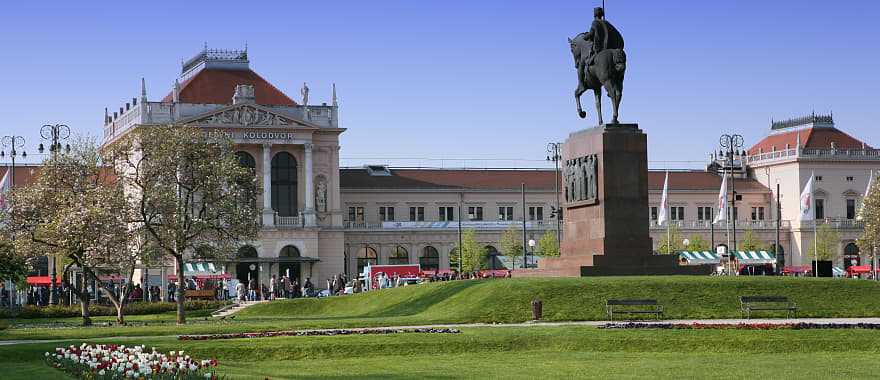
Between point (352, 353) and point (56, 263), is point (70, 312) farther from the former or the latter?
point (352, 353)

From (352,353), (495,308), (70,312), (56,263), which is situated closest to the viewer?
(352,353)

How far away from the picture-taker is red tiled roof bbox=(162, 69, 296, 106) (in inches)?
4624

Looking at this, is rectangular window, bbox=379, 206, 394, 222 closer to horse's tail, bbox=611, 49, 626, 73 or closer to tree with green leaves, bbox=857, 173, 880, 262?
tree with green leaves, bbox=857, 173, 880, 262

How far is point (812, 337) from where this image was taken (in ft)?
116

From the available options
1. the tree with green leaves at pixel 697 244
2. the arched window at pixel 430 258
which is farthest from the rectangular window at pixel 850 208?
the arched window at pixel 430 258

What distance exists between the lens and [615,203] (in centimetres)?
4806

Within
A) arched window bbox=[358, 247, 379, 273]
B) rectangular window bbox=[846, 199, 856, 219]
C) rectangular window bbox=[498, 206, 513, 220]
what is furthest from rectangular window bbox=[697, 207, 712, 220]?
arched window bbox=[358, 247, 379, 273]

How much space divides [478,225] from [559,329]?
92158 mm

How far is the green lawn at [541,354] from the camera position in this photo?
29.4 m

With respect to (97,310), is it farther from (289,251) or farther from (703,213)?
(703,213)

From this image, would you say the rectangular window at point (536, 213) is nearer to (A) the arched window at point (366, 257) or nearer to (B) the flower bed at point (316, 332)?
(A) the arched window at point (366, 257)

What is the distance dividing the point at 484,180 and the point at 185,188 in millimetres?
80099

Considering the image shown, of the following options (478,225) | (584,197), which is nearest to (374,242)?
(478,225)

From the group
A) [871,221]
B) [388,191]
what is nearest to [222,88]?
[388,191]
